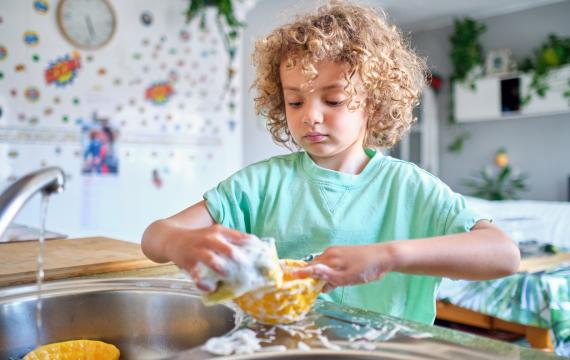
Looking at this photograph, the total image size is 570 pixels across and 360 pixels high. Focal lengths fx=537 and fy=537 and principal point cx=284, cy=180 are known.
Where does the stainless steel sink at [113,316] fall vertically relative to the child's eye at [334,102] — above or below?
below

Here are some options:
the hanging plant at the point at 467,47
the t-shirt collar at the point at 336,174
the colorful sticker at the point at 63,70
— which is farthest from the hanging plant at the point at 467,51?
the t-shirt collar at the point at 336,174

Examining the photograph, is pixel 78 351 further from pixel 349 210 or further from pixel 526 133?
pixel 526 133

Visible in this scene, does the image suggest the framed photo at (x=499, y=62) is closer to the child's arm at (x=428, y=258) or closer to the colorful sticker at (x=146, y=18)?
the colorful sticker at (x=146, y=18)

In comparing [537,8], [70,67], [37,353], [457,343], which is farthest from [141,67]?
[537,8]

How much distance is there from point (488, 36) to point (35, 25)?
163 inches

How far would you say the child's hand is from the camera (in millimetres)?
533

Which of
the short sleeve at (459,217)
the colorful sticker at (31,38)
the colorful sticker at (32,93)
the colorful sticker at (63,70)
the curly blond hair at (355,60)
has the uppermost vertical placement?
the colorful sticker at (31,38)

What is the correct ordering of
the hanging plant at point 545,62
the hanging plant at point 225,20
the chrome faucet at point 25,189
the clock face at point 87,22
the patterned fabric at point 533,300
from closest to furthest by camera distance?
1. the chrome faucet at point 25,189
2. the patterned fabric at point 533,300
3. the clock face at point 87,22
4. the hanging plant at point 225,20
5. the hanging plant at point 545,62

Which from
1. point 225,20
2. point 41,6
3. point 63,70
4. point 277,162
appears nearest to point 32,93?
point 63,70

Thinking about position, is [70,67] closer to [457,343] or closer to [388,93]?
[388,93]

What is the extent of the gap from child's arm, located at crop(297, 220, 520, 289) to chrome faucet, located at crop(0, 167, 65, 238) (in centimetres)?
27

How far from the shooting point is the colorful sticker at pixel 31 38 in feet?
9.95

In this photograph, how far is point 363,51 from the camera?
0.98 metres

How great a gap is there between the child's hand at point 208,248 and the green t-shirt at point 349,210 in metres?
0.34
